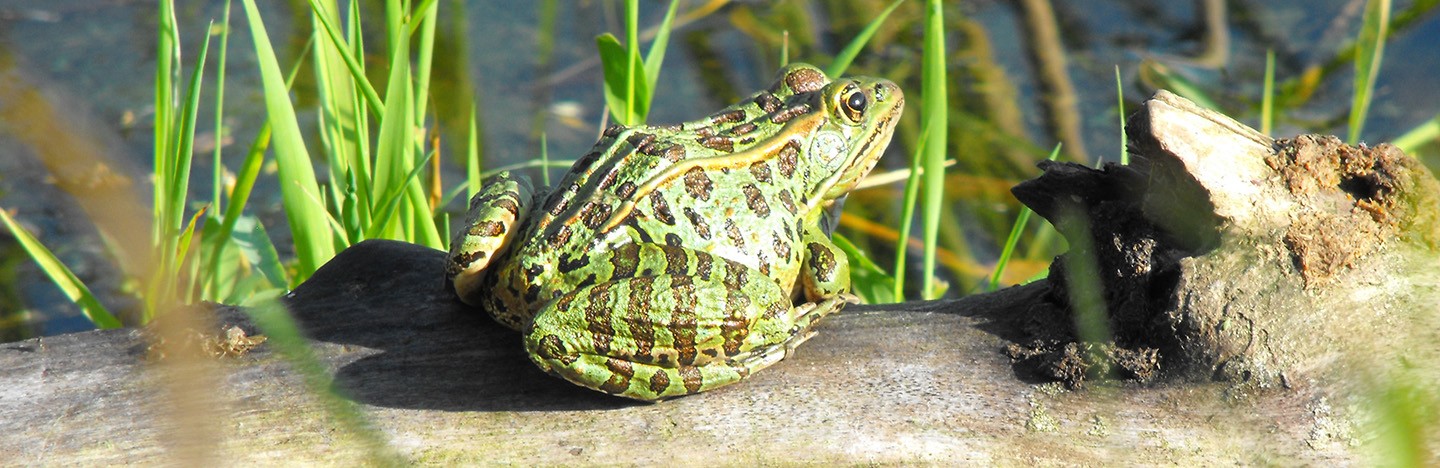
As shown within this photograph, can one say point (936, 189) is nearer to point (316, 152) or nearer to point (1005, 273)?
point (1005, 273)

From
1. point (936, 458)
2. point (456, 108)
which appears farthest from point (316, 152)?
point (936, 458)

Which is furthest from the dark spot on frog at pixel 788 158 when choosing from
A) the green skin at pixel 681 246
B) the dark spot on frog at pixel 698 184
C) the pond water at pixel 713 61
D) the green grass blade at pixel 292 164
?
the pond water at pixel 713 61

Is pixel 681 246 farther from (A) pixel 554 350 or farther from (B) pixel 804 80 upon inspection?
(B) pixel 804 80

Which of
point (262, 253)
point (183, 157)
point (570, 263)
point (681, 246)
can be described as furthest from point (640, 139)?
point (262, 253)

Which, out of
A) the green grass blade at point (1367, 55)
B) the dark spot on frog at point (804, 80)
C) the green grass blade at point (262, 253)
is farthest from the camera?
the green grass blade at point (1367, 55)

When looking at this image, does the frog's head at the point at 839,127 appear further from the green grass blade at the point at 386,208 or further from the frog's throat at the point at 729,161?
the green grass blade at the point at 386,208

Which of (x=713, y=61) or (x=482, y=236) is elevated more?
(x=713, y=61)
